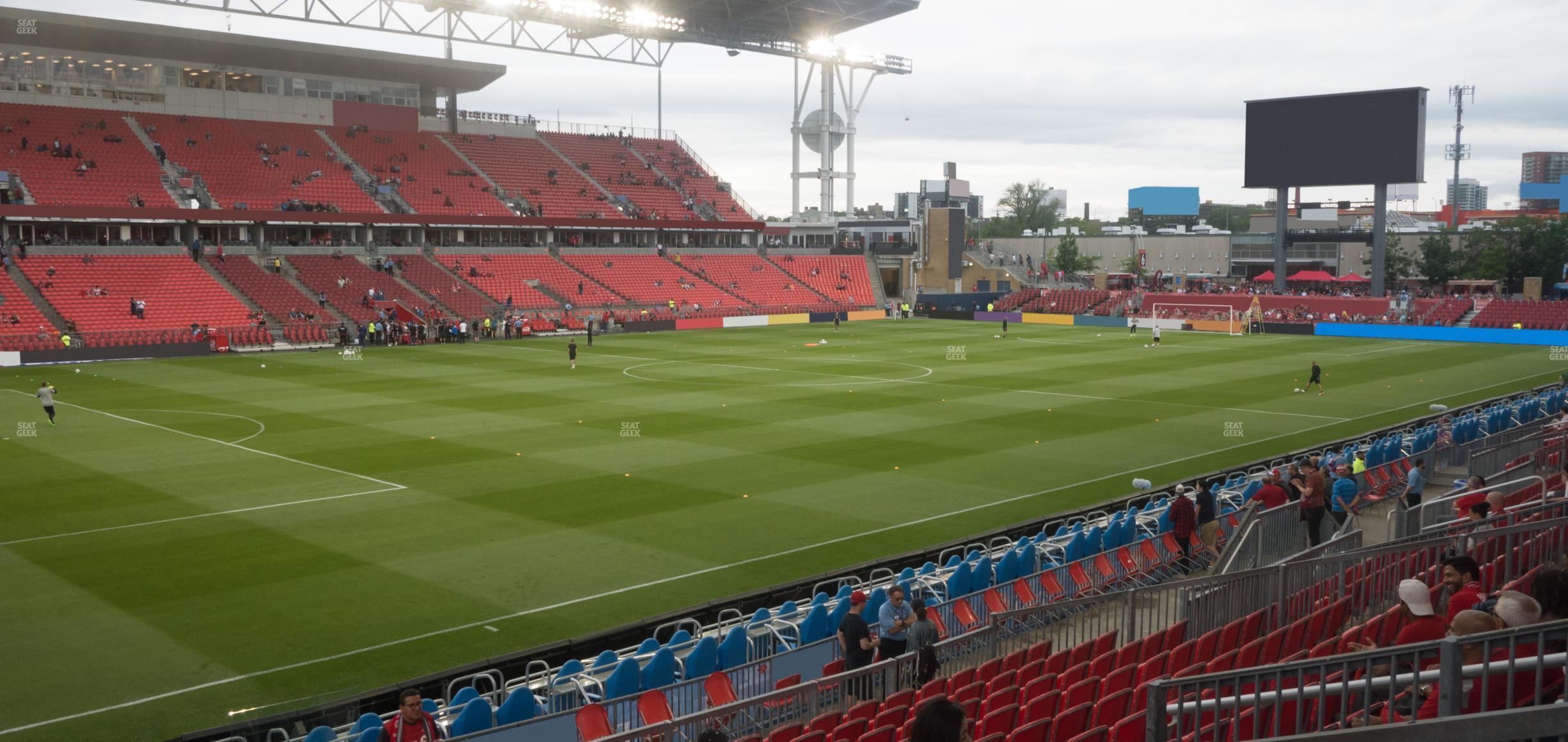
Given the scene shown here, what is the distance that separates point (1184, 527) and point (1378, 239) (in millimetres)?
63044

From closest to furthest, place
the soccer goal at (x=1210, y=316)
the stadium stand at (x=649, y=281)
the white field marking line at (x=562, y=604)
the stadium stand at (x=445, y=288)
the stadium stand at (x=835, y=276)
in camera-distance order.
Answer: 1. the white field marking line at (x=562, y=604)
2. the stadium stand at (x=445, y=288)
3. the soccer goal at (x=1210, y=316)
4. the stadium stand at (x=649, y=281)
5. the stadium stand at (x=835, y=276)

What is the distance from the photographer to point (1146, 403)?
120 ft

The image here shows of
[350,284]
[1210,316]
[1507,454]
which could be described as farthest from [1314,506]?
[1210,316]

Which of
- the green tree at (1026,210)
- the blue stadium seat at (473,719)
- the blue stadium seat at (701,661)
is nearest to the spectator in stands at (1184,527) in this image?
the blue stadium seat at (701,661)

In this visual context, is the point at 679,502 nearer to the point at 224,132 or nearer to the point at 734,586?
the point at 734,586

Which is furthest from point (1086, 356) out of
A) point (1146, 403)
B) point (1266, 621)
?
point (1266, 621)

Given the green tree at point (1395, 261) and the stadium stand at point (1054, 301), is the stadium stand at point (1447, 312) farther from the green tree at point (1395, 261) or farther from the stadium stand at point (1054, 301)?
the green tree at point (1395, 261)

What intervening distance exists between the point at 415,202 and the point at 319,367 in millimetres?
28882

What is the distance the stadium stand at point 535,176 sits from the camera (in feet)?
263

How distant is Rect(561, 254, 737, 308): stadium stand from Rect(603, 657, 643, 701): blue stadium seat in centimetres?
6452

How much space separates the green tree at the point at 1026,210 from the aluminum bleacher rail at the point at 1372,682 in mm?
161735

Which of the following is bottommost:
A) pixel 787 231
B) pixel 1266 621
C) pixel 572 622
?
pixel 572 622

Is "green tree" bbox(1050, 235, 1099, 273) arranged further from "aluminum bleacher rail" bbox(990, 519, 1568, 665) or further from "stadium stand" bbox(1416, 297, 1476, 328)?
"aluminum bleacher rail" bbox(990, 519, 1568, 665)

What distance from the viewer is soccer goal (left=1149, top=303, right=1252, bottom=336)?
70.4 metres
